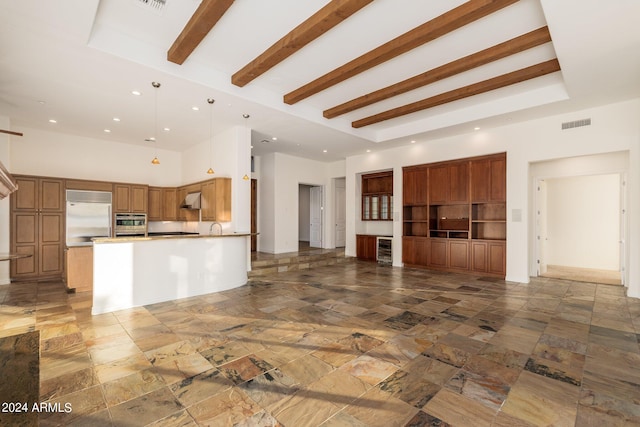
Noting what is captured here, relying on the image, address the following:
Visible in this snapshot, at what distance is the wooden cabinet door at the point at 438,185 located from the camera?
7547 millimetres

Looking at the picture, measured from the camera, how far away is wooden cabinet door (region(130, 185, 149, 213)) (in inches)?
305

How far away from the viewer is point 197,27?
332cm

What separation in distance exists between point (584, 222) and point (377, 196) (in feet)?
18.0

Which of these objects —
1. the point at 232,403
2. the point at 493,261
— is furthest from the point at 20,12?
the point at 493,261

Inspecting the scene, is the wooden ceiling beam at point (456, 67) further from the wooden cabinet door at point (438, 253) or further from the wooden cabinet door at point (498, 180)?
the wooden cabinet door at point (438, 253)

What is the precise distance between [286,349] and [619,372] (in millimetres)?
3094

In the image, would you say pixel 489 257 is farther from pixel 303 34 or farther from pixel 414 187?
pixel 303 34

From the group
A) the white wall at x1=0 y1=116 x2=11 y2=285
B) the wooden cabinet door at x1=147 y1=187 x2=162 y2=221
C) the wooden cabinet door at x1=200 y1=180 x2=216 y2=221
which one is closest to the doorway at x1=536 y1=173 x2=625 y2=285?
the wooden cabinet door at x1=200 y1=180 x2=216 y2=221

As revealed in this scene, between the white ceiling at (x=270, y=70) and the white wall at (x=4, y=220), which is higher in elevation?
the white ceiling at (x=270, y=70)

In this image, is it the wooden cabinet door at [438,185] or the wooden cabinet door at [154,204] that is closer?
the wooden cabinet door at [438,185]

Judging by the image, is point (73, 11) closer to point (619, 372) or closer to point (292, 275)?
point (292, 275)

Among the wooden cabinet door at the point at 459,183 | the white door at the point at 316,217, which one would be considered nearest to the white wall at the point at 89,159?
the white door at the point at 316,217

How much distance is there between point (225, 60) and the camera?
14.3ft

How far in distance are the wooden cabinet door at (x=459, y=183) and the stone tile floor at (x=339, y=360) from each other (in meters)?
2.90
